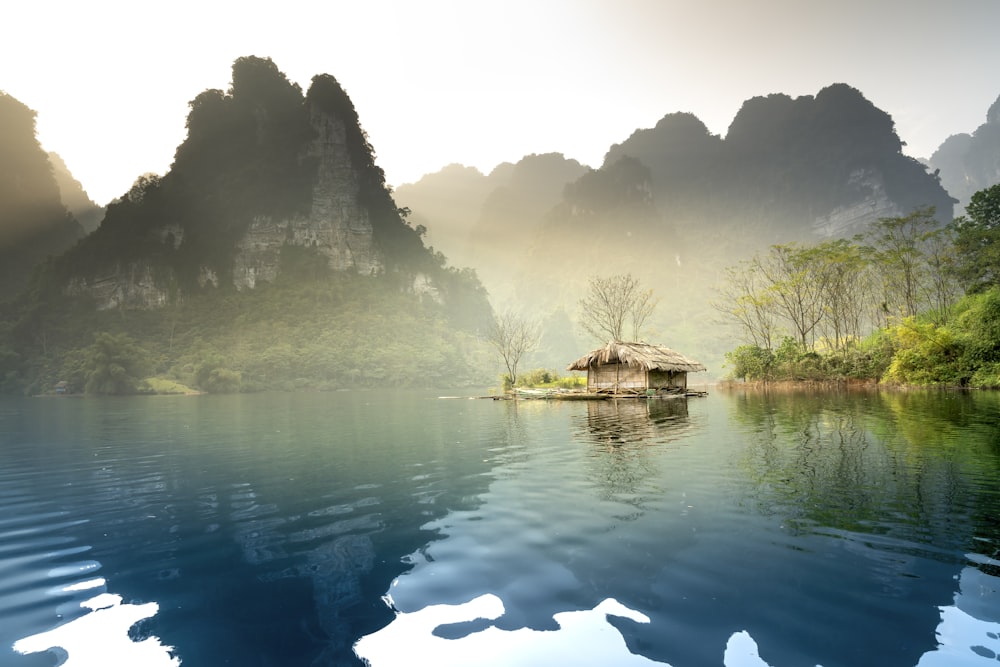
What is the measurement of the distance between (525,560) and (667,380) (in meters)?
33.1

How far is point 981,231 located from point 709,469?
42143mm

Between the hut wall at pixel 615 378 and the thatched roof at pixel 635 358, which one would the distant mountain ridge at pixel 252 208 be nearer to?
the hut wall at pixel 615 378

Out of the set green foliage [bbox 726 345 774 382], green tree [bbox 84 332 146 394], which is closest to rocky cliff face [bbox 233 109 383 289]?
green tree [bbox 84 332 146 394]

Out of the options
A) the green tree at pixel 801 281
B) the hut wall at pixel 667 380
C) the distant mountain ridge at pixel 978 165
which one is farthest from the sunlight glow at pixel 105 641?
the distant mountain ridge at pixel 978 165

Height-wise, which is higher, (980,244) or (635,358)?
(980,244)

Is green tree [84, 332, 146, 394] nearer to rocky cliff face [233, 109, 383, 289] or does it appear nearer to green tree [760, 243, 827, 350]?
rocky cliff face [233, 109, 383, 289]

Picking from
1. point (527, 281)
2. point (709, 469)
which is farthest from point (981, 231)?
point (527, 281)

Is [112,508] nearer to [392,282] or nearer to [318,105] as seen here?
[392,282]

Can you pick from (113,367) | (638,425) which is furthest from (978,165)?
(113,367)

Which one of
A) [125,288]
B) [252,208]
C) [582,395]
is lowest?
[582,395]

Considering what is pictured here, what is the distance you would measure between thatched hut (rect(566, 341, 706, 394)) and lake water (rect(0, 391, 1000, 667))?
20.9 m

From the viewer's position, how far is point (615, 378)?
3481cm

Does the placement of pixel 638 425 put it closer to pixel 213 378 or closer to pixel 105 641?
pixel 105 641

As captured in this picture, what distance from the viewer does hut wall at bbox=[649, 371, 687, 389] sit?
33906mm
